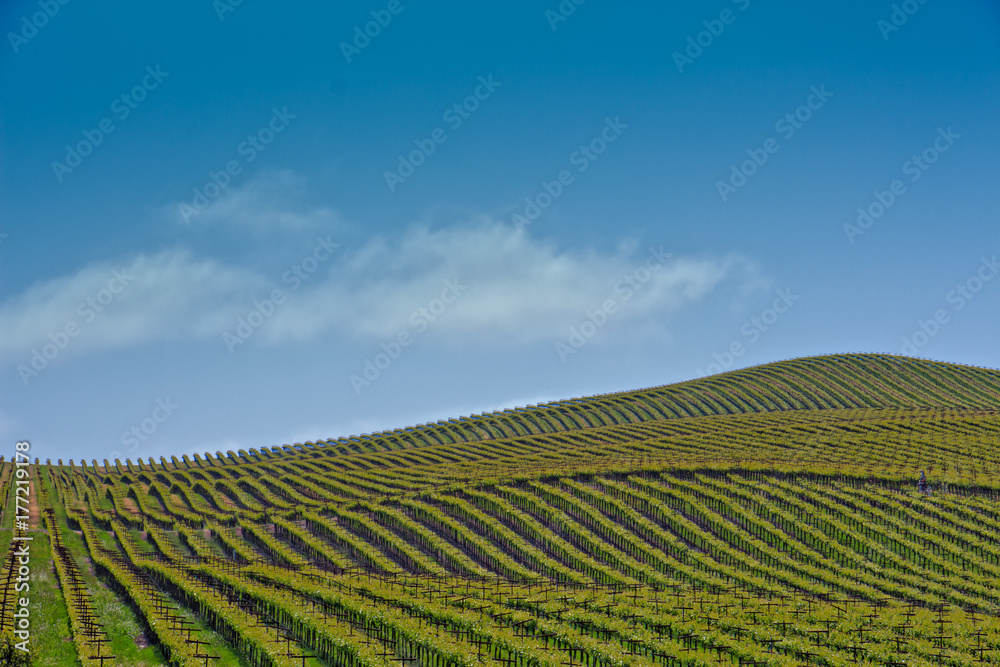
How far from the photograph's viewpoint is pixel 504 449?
315ft

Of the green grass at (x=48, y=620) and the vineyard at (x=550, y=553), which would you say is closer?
the green grass at (x=48, y=620)

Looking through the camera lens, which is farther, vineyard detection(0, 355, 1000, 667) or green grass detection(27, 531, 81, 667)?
vineyard detection(0, 355, 1000, 667)

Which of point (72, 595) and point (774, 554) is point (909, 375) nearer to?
point (774, 554)

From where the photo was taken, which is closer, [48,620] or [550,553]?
[48,620]

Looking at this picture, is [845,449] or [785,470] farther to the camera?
[845,449]

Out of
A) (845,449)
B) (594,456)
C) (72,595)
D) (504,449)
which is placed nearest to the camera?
(72,595)

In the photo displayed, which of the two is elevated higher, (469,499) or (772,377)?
(772,377)

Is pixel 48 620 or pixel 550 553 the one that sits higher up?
pixel 550 553

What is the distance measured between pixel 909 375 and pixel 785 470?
259ft

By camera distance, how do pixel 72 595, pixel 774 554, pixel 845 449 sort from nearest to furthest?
pixel 72 595
pixel 774 554
pixel 845 449

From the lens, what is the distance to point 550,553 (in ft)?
180

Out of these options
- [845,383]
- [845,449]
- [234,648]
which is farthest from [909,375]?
[234,648]

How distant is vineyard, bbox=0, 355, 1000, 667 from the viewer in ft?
120

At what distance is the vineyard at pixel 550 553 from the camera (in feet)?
120
